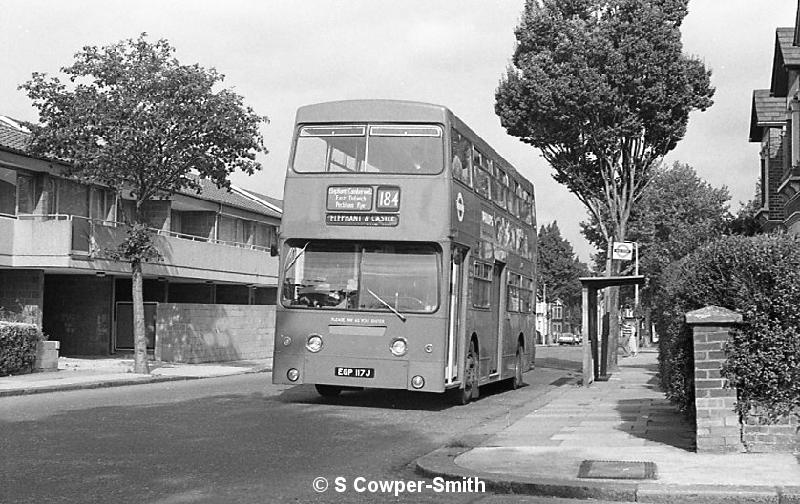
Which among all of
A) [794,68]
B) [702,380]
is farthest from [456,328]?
[794,68]

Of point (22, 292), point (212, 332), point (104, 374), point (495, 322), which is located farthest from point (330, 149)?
point (212, 332)

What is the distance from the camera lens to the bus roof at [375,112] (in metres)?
15.6

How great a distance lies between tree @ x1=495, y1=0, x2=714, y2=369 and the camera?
25.9 m

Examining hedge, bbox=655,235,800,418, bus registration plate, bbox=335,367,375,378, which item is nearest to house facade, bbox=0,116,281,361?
bus registration plate, bbox=335,367,375,378

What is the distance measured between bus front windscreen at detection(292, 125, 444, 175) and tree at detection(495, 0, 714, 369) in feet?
38.5

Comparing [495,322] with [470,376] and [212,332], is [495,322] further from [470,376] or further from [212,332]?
[212,332]

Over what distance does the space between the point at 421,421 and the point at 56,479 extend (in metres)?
6.87

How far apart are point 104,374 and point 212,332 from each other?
7.96 m

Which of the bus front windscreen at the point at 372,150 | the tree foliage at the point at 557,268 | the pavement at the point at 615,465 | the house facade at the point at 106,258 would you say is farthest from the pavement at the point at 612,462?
the tree foliage at the point at 557,268

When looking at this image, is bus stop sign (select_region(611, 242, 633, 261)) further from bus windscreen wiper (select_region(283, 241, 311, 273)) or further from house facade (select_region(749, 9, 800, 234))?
bus windscreen wiper (select_region(283, 241, 311, 273))

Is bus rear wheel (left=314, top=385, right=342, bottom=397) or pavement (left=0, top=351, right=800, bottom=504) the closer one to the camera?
pavement (left=0, top=351, right=800, bottom=504)

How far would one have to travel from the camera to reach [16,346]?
2323cm

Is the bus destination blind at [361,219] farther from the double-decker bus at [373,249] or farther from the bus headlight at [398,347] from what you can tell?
the bus headlight at [398,347]

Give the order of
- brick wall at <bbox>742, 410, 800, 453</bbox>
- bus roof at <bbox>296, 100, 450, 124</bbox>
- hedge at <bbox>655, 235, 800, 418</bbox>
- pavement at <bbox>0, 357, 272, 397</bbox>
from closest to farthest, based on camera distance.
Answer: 1. hedge at <bbox>655, 235, 800, 418</bbox>
2. brick wall at <bbox>742, 410, 800, 453</bbox>
3. bus roof at <bbox>296, 100, 450, 124</bbox>
4. pavement at <bbox>0, 357, 272, 397</bbox>
